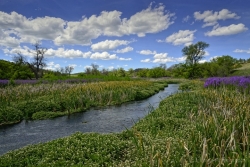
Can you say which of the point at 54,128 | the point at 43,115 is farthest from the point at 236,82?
the point at 43,115

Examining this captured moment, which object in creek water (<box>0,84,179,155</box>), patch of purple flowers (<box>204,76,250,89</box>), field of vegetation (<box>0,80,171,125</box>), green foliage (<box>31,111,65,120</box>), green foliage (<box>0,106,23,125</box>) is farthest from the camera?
patch of purple flowers (<box>204,76,250,89</box>)

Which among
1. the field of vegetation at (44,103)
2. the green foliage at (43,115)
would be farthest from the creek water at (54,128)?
the field of vegetation at (44,103)

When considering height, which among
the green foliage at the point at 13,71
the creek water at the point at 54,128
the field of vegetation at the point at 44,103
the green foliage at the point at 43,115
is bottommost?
the creek water at the point at 54,128

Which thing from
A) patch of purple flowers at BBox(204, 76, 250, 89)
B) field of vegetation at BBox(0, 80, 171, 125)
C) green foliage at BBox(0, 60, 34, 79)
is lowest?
field of vegetation at BBox(0, 80, 171, 125)

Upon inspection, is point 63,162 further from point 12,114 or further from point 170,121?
point 12,114

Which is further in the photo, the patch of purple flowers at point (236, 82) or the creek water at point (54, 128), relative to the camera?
the patch of purple flowers at point (236, 82)

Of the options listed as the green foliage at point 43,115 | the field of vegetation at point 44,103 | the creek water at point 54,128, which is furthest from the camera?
the green foliage at point 43,115

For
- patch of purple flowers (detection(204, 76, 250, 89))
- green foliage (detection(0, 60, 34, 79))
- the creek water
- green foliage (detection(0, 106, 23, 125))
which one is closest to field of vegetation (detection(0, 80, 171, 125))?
green foliage (detection(0, 106, 23, 125))

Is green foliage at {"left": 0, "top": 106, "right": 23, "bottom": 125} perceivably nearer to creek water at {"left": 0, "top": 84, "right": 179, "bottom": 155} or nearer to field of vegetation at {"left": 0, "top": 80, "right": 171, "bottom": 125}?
field of vegetation at {"left": 0, "top": 80, "right": 171, "bottom": 125}

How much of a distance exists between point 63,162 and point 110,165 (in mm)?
1262

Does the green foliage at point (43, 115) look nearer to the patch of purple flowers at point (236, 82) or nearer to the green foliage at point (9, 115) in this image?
the green foliage at point (9, 115)

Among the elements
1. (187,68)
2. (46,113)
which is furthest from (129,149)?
(187,68)

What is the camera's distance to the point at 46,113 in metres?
13.5

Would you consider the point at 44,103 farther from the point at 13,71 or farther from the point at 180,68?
the point at 180,68
